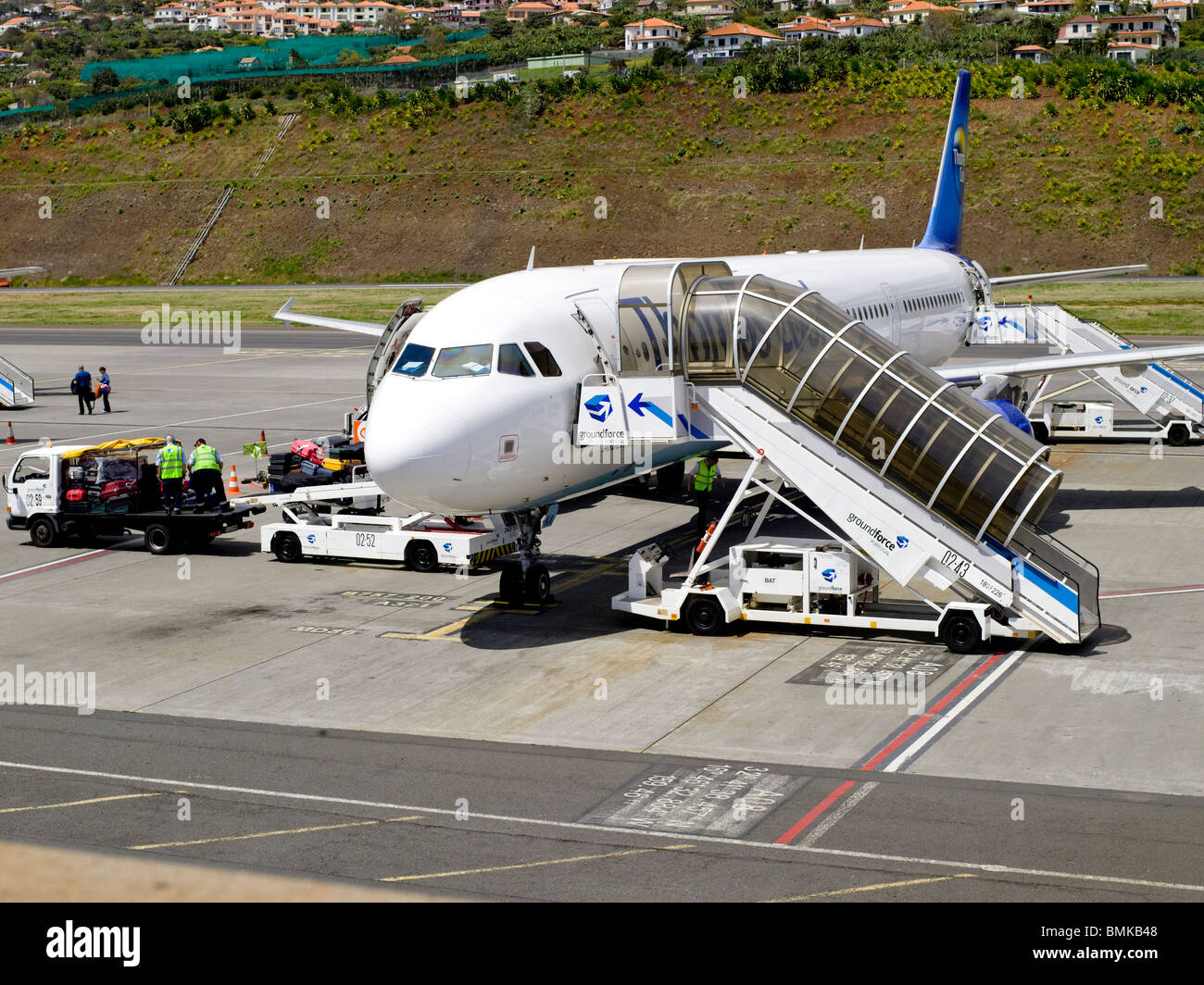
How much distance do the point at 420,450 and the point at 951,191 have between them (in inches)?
1075

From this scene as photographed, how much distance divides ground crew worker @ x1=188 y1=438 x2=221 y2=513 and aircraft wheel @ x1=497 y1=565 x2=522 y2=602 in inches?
320

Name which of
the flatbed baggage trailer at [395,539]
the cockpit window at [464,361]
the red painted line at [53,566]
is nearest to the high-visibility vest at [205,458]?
the flatbed baggage trailer at [395,539]

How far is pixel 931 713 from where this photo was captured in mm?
18406

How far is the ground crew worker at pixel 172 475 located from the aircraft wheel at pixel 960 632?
16254mm

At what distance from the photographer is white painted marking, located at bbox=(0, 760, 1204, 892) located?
13.0 m

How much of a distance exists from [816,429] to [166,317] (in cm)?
8159

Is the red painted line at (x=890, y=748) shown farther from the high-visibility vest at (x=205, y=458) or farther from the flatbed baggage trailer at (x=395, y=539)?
the high-visibility vest at (x=205, y=458)

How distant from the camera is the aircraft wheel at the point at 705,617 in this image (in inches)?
887

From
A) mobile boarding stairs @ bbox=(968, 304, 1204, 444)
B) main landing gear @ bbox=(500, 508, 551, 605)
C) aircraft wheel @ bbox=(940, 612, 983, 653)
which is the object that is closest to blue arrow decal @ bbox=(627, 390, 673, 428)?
main landing gear @ bbox=(500, 508, 551, 605)

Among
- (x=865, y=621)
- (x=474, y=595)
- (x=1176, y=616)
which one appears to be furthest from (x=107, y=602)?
(x=1176, y=616)

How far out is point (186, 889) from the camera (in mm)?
3104

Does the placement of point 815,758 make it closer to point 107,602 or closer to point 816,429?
point 816,429

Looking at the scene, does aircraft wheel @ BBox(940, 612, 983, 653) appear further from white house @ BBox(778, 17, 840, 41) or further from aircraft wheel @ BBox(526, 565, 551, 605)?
white house @ BBox(778, 17, 840, 41)
